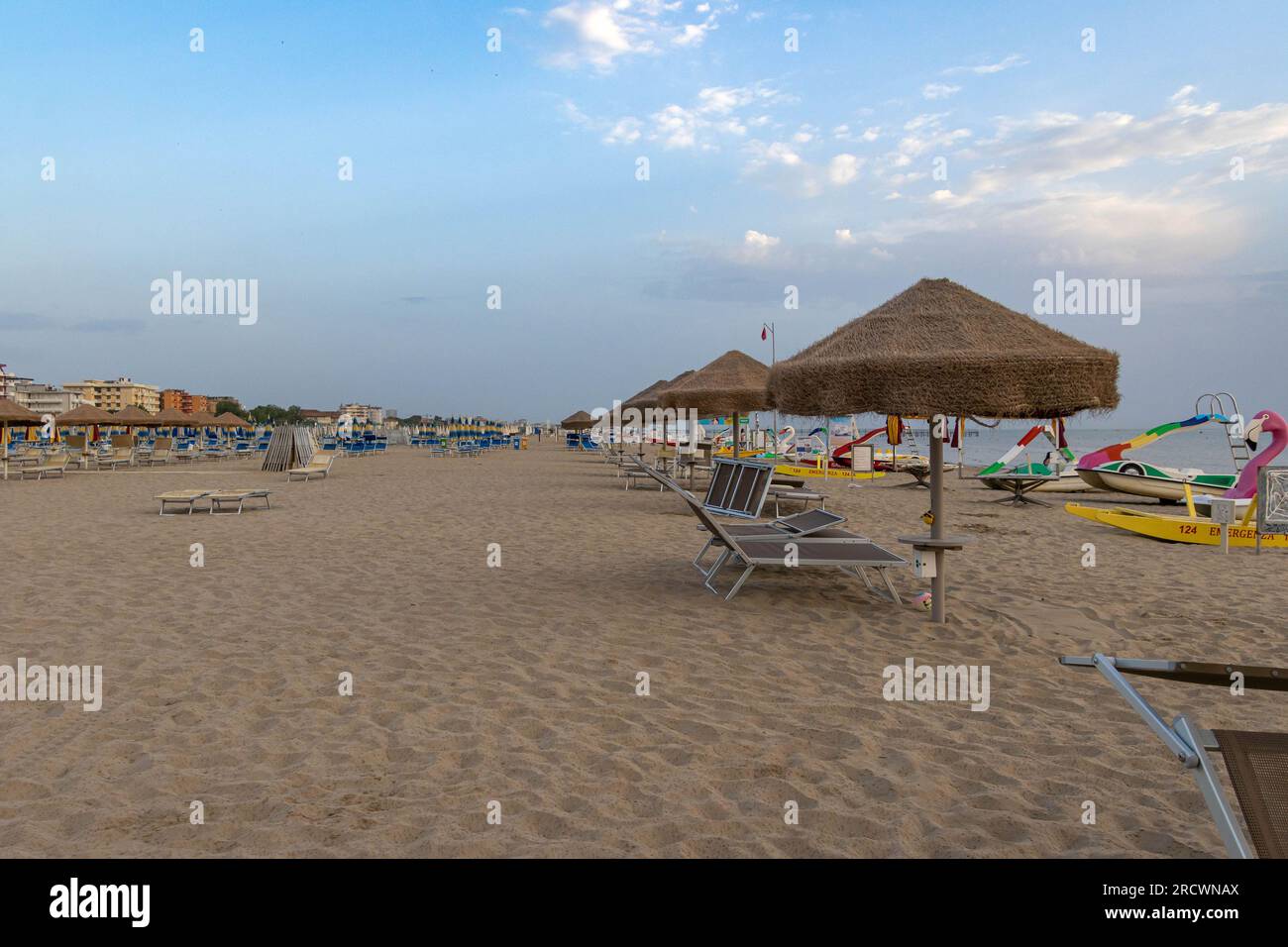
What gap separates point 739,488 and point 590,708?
524 cm

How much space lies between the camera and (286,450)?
873 inches

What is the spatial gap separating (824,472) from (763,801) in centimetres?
1707

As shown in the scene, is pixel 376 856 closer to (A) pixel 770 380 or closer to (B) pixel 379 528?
(A) pixel 770 380

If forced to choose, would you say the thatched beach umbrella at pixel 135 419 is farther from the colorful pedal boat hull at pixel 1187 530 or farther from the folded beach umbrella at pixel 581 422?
the colorful pedal boat hull at pixel 1187 530

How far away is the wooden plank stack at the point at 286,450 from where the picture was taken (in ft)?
72.4

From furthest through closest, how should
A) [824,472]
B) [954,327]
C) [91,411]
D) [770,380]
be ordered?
[91,411], [824,472], [770,380], [954,327]

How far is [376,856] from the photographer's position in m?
2.37

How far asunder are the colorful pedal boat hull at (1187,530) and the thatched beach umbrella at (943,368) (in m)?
5.55

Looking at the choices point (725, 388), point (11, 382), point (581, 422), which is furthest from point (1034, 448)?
point (11, 382)

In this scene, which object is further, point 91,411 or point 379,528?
point 91,411

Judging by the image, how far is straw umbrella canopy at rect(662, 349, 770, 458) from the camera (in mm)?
13094

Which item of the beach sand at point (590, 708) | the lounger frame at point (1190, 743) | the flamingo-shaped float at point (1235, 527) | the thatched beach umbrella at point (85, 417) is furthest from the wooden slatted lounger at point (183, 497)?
the thatched beach umbrella at point (85, 417)

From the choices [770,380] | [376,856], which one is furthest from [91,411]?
[376,856]
